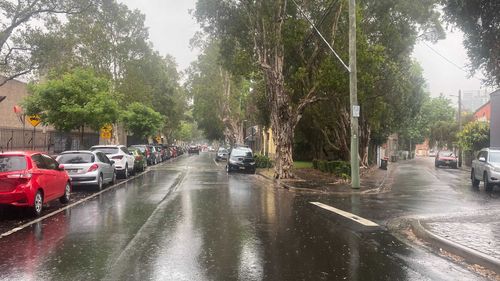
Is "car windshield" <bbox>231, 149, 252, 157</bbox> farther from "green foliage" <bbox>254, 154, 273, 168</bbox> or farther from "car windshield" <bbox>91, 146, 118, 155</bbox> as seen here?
"car windshield" <bbox>91, 146, 118, 155</bbox>

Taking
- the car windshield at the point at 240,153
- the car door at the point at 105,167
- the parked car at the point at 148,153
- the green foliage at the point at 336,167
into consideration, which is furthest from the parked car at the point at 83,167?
the parked car at the point at 148,153

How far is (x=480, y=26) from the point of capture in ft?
51.4

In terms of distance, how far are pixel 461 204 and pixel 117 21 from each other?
32.9 m

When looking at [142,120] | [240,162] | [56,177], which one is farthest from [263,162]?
[56,177]

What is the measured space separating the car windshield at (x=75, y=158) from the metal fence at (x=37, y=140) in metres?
3.69

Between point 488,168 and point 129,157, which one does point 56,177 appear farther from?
point 488,168

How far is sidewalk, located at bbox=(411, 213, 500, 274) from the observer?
24.2 ft

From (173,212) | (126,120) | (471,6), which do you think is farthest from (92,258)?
(126,120)

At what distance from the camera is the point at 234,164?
31.2 m

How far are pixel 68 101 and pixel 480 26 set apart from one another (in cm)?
1988

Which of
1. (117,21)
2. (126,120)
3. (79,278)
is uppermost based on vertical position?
(117,21)

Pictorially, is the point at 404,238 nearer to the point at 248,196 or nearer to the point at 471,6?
the point at 248,196

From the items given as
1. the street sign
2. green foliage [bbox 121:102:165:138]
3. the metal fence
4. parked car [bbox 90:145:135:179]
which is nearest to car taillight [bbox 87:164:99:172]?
the metal fence

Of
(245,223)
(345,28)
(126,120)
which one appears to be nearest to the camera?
(245,223)
